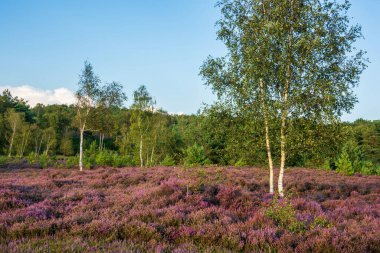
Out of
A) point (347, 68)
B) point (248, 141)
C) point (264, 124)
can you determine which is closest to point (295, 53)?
point (347, 68)

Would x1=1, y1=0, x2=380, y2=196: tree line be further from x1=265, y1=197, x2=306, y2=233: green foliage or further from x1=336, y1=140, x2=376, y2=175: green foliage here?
x1=336, y1=140, x2=376, y2=175: green foliage

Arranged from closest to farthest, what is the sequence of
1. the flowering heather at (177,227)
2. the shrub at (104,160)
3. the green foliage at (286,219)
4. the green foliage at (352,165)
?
the flowering heather at (177,227) → the green foliage at (286,219) → the green foliage at (352,165) → the shrub at (104,160)

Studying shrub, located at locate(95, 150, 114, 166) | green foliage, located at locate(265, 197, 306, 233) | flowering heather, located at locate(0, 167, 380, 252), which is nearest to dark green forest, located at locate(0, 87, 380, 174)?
shrub, located at locate(95, 150, 114, 166)

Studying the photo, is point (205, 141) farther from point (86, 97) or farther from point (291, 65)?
point (291, 65)

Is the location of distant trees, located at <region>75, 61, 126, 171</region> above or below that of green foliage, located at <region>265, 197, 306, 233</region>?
above

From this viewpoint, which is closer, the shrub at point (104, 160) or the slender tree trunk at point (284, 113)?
the slender tree trunk at point (284, 113)

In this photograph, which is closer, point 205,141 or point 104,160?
point 104,160

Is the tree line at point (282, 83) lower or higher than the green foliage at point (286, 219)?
higher

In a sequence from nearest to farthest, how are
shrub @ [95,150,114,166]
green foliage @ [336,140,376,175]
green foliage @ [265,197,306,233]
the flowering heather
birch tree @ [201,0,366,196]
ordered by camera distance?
the flowering heather → green foliage @ [265,197,306,233] → birch tree @ [201,0,366,196] → green foliage @ [336,140,376,175] → shrub @ [95,150,114,166]

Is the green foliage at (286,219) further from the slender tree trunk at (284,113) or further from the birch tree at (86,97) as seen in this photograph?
the birch tree at (86,97)

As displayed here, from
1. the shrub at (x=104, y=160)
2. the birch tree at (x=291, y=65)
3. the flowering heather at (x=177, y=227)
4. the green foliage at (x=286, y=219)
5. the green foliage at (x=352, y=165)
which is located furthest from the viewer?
the shrub at (x=104, y=160)

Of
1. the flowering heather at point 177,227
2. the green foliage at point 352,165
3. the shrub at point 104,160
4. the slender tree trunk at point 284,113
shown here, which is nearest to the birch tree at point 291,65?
the slender tree trunk at point 284,113

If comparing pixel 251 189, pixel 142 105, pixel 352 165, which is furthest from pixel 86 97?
pixel 352 165

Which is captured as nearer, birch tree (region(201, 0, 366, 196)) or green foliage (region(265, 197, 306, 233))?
green foliage (region(265, 197, 306, 233))
